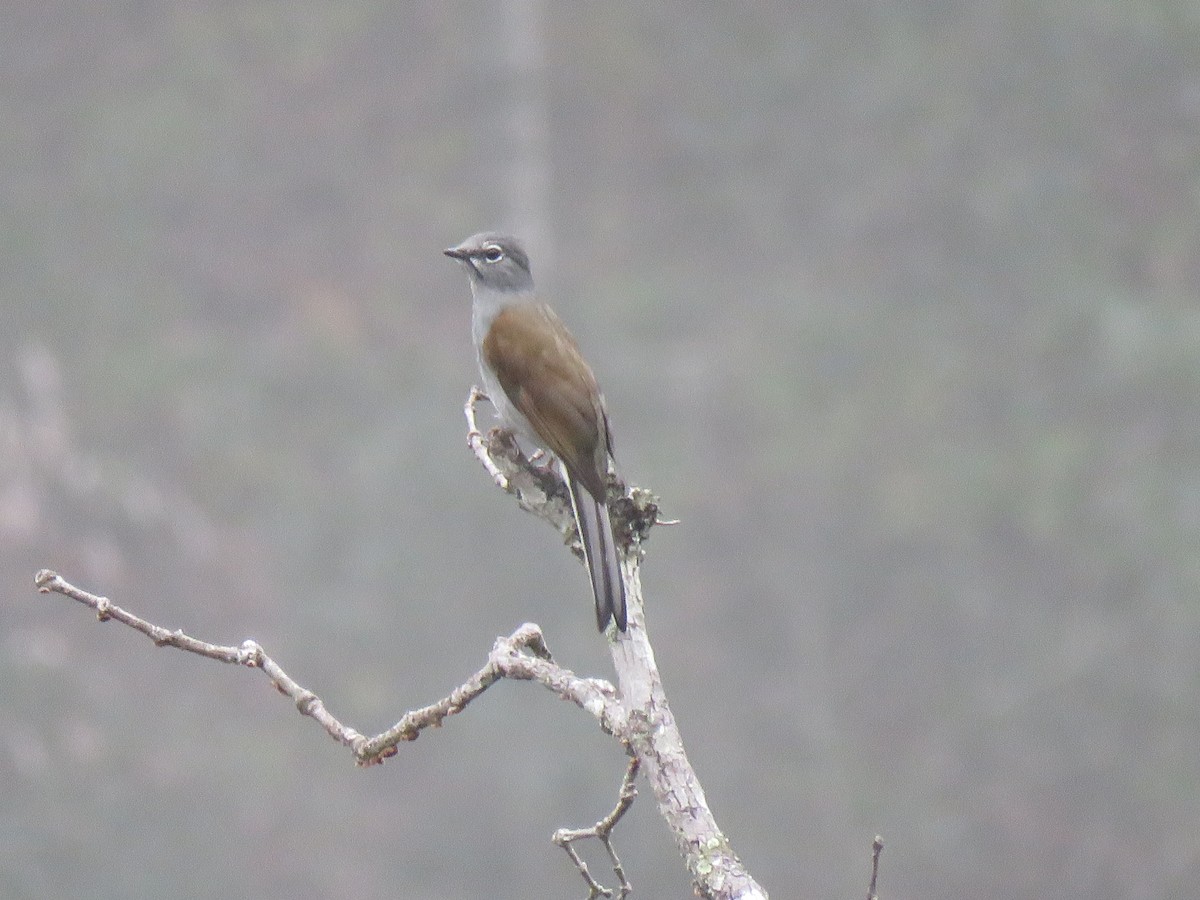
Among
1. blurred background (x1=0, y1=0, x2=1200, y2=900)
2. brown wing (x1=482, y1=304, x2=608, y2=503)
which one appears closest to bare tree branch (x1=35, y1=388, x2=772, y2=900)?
brown wing (x1=482, y1=304, x2=608, y2=503)

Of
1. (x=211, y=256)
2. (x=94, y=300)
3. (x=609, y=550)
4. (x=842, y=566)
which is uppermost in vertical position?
(x=211, y=256)

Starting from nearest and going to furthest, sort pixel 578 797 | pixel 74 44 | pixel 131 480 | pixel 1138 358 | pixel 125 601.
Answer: pixel 1138 358
pixel 578 797
pixel 125 601
pixel 131 480
pixel 74 44

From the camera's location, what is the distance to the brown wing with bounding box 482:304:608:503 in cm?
382

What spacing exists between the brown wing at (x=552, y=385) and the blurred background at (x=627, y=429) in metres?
12.1

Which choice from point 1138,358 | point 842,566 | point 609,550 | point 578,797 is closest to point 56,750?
point 578,797

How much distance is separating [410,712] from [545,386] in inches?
80.3

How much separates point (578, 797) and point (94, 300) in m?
8.73

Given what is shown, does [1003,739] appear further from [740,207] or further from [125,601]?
[125,601]

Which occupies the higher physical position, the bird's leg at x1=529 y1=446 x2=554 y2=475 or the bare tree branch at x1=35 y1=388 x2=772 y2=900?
the bird's leg at x1=529 y1=446 x2=554 y2=475

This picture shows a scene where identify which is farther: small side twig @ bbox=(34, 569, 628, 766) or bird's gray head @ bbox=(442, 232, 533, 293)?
bird's gray head @ bbox=(442, 232, 533, 293)

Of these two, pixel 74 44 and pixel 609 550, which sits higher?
pixel 74 44

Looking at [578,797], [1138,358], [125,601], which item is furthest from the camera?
[125,601]

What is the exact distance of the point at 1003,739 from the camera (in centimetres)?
1872

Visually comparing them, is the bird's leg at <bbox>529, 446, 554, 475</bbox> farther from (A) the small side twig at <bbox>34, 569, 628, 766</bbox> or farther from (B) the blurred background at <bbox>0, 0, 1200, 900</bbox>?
(B) the blurred background at <bbox>0, 0, 1200, 900</bbox>
